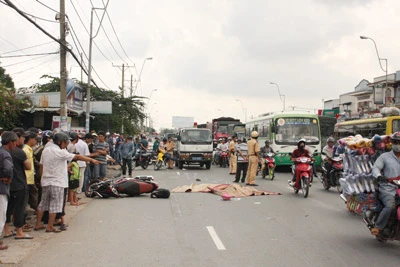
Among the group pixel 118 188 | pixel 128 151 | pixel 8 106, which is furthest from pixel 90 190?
pixel 8 106

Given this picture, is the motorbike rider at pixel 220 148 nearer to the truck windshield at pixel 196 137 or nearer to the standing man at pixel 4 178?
the truck windshield at pixel 196 137

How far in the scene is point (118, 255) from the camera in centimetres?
652

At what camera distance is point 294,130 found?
22.3 meters

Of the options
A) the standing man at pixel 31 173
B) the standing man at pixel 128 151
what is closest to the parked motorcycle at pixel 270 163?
the standing man at pixel 128 151

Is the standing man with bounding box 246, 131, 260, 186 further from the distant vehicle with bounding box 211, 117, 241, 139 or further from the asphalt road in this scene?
the distant vehicle with bounding box 211, 117, 241, 139

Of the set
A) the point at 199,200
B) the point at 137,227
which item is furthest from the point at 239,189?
the point at 137,227

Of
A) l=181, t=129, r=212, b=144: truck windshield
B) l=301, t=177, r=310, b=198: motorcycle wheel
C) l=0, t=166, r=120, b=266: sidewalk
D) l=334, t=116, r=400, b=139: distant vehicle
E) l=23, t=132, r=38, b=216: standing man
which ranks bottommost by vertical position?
l=0, t=166, r=120, b=266: sidewalk

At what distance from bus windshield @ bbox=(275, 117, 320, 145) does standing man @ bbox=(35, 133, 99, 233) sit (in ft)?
50.5

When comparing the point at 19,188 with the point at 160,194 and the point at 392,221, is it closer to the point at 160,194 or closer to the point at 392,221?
the point at 160,194

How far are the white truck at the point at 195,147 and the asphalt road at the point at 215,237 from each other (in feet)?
42.7

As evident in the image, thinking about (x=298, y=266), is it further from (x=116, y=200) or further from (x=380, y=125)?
(x=380, y=125)

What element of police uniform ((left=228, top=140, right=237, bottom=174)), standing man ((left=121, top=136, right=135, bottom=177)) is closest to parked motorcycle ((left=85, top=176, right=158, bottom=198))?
standing man ((left=121, top=136, right=135, bottom=177))

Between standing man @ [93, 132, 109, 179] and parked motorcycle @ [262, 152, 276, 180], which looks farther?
parked motorcycle @ [262, 152, 276, 180]

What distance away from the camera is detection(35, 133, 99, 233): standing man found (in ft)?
26.7
